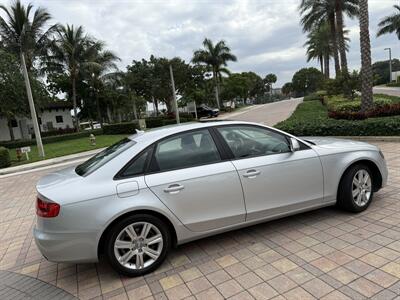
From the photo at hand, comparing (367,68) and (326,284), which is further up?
(367,68)

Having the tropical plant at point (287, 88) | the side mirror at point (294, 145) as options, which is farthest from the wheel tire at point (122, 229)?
the tropical plant at point (287, 88)

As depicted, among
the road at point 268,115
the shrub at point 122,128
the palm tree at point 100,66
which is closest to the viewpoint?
the road at point 268,115

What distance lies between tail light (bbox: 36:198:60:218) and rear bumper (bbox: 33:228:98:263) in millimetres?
173

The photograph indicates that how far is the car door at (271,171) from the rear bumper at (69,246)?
1.68 meters

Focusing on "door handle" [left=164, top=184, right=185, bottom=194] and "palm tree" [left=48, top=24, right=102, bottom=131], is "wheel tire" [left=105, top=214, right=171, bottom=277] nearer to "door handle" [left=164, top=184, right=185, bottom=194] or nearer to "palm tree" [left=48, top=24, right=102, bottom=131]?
"door handle" [left=164, top=184, right=185, bottom=194]

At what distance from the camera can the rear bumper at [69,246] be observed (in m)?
2.99

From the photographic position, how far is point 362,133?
9.42 m

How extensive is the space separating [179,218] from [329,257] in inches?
61.6

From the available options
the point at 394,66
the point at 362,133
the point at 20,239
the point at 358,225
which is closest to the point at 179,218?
the point at 358,225

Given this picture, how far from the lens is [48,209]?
3014 mm

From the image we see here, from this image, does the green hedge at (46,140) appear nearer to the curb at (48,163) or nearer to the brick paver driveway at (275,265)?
the curb at (48,163)

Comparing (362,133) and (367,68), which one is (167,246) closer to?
(362,133)

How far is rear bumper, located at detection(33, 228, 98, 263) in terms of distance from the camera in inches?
118

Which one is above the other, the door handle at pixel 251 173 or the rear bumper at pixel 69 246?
the door handle at pixel 251 173
